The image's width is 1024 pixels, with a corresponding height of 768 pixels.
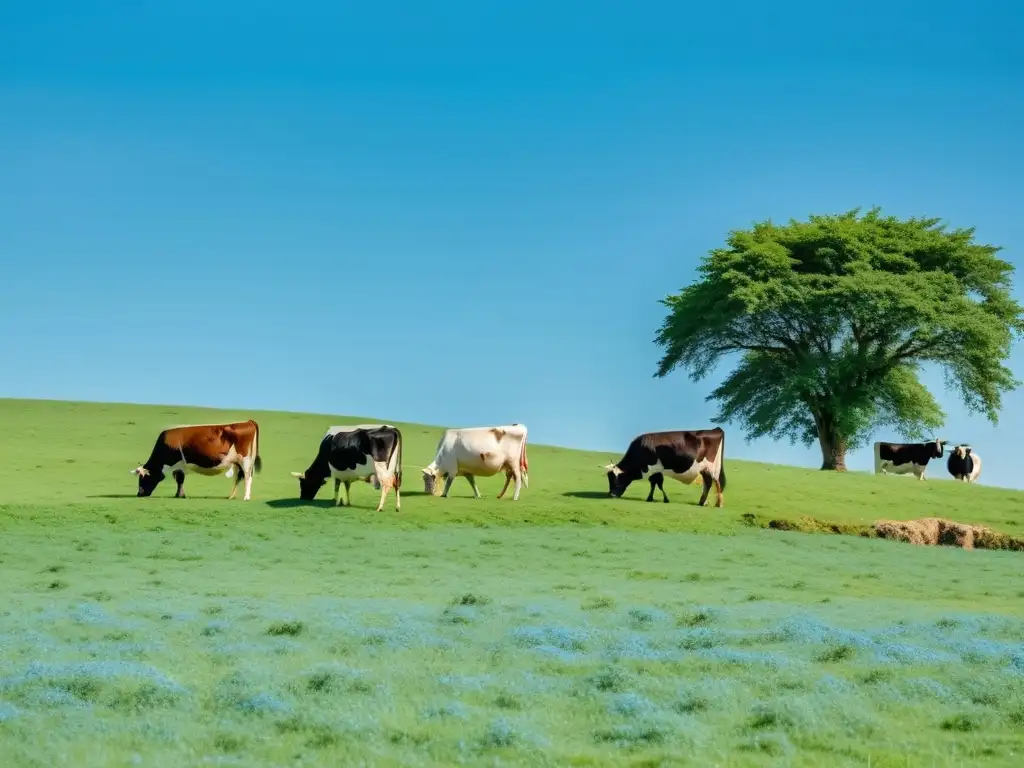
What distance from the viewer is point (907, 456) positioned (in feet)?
179

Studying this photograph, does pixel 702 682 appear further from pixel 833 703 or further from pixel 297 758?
pixel 297 758

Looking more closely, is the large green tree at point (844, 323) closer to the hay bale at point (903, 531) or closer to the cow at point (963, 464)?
the cow at point (963, 464)

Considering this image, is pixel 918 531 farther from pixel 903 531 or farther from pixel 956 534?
pixel 956 534

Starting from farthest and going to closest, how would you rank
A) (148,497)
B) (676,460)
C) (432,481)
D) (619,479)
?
(619,479) → (676,460) → (432,481) → (148,497)

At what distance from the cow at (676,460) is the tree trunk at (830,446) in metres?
20.4

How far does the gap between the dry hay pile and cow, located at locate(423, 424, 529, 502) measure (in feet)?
35.4

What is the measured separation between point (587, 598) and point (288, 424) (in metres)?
44.2

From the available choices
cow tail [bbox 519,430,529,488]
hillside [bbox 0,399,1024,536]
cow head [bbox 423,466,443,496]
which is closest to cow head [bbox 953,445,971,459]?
hillside [bbox 0,399,1024,536]

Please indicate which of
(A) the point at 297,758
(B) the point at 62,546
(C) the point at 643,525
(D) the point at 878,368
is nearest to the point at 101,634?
(A) the point at 297,758

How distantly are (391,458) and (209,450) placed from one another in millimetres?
5631

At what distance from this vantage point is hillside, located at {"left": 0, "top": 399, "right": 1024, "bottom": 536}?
106 feet

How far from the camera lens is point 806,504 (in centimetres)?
3781

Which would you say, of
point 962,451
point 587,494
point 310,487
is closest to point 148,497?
point 310,487

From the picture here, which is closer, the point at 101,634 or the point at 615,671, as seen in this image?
the point at 615,671
